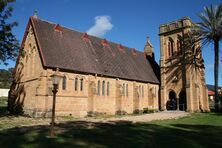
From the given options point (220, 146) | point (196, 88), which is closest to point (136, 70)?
point (196, 88)

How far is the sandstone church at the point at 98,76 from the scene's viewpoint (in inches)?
1069

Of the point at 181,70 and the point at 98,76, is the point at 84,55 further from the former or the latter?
the point at 181,70

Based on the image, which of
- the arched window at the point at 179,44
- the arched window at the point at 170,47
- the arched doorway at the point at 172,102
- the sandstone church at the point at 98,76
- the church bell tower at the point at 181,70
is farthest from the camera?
the arched window at the point at 170,47

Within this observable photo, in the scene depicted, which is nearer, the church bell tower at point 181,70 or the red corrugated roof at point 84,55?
the red corrugated roof at point 84,55

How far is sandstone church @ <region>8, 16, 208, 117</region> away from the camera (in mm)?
27141

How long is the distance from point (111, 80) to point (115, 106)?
12.1 feet

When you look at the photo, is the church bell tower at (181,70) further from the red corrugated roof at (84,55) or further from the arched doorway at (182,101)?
the red corrugated roof at (84,55)

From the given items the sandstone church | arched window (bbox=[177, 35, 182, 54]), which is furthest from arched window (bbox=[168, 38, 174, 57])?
arched window (bbox=[177, 35, 182, 54])

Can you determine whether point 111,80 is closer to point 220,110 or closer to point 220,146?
point 220,110

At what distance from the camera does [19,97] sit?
3109 centimetres

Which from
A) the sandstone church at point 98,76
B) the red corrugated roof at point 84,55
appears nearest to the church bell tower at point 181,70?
the sandstone church at point 98,76

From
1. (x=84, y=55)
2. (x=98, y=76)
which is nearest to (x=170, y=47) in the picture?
(x=98, y=76)

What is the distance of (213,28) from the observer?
106 feet

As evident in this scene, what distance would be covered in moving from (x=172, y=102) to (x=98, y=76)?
52.4 feet
